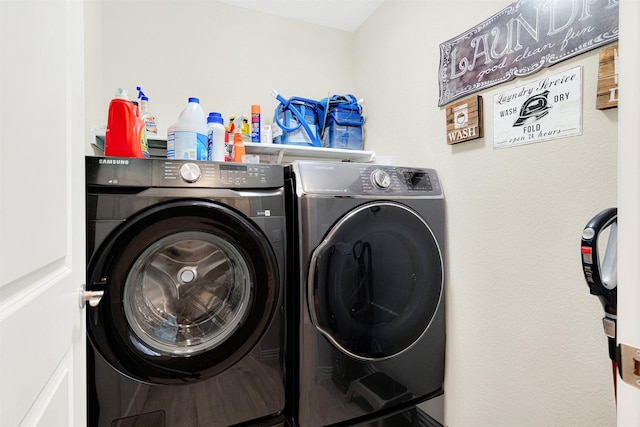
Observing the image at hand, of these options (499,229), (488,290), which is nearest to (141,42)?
(499,229)

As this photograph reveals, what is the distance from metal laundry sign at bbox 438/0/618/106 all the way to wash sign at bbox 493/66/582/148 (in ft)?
0.21

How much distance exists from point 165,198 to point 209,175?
0.54 ft

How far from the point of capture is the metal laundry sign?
0.93 meters

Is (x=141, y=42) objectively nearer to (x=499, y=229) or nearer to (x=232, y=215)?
(x=232, y=215)

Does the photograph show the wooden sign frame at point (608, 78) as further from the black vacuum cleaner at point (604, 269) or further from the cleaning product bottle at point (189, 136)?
the cleaning product bottle at point (189, 136)

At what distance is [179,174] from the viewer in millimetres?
1090

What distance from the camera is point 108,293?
98 centimetres

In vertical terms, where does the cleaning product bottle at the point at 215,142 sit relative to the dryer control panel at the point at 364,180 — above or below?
A: above

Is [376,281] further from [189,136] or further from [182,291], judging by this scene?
[189,136]

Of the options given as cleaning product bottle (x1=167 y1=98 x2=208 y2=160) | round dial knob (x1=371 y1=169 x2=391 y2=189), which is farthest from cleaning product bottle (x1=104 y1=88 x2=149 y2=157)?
round dial knob (x1=371 y1=169 x2=391 y2=189)

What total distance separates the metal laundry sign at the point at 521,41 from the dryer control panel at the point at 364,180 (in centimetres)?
37

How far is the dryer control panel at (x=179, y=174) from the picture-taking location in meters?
1.02

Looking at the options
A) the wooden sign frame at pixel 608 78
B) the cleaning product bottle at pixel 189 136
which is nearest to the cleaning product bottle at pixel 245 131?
the cleaning product bottle at pixel 189 136

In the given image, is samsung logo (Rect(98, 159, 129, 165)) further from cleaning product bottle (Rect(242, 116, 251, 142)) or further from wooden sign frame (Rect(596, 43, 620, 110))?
wooden sign frame (Rect(596, 43, 620, 110))
